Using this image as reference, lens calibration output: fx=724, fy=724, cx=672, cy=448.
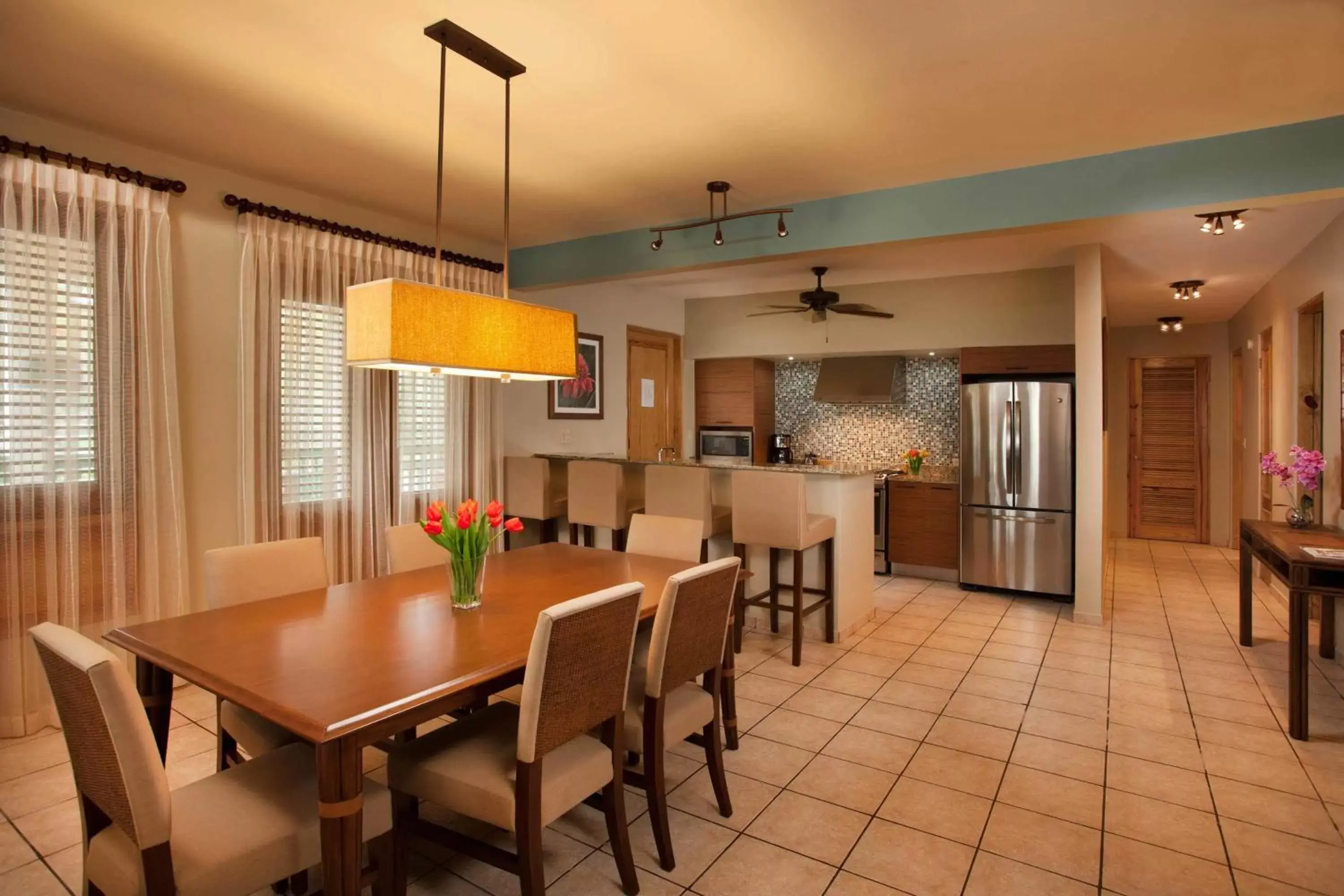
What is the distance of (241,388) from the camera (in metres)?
3.57

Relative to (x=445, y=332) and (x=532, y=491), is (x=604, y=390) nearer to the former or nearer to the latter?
(x=532, y=491)

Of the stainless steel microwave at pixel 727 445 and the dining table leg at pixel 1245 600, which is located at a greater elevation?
the stainless steel microwave at pixel 727 445

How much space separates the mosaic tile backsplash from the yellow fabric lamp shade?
441 cm

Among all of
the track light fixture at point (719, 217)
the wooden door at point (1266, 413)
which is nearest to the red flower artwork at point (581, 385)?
the track light fixture at point (719, 217)

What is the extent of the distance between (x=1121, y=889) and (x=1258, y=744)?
144 centimetres

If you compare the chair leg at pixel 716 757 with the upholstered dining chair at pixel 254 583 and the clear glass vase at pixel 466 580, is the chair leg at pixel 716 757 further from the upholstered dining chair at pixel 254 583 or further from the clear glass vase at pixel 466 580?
the upholstered dining chair at pixel 254 583

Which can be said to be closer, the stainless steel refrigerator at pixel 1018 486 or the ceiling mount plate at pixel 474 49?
the ceiling mount plate at pixel 474 49

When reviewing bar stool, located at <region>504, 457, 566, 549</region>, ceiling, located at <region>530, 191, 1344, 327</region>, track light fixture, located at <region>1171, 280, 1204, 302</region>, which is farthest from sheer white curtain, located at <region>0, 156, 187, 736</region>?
track light fixture, located at <region>1171, 280, 1204, 302</region>

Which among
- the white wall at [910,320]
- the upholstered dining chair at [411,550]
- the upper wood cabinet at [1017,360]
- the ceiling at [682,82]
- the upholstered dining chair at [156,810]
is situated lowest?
the upholstered dining chair at [156,810]

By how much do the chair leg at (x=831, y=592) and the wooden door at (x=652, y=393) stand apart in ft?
7.48

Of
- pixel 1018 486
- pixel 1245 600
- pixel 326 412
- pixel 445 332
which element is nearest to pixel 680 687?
pixel 445 332

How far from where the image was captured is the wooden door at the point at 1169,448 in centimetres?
762

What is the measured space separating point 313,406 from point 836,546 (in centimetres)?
302

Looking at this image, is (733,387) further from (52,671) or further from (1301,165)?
(52,671)
